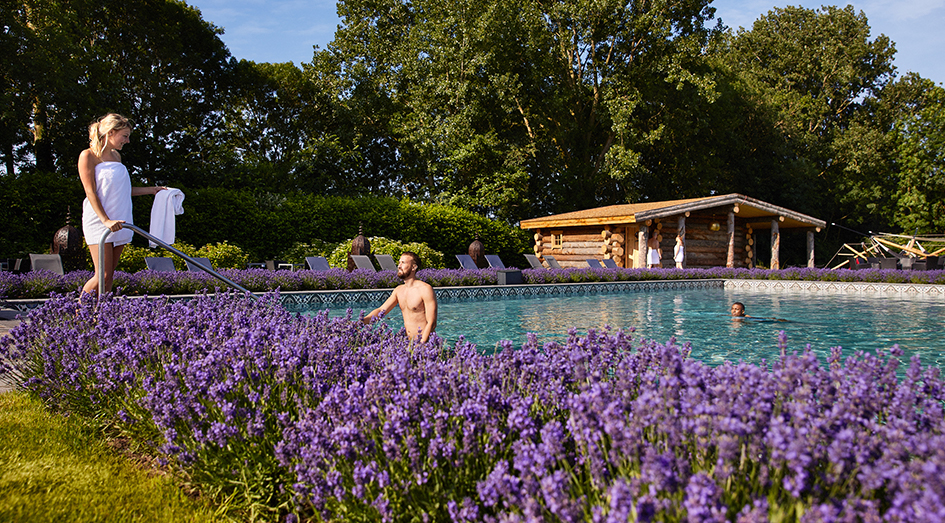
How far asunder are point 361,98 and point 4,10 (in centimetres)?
1392

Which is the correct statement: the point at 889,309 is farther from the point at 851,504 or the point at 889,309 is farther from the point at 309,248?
the point at 309,248

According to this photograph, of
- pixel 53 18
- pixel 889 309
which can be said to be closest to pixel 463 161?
pixel 53 18

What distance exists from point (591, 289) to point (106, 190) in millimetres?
12893

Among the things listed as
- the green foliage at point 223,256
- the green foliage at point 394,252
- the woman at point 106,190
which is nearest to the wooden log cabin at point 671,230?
the green foliage at point 394,252

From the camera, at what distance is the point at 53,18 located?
19062mm

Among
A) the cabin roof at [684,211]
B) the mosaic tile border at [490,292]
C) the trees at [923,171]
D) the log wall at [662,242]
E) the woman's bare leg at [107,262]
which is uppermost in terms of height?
the trees at [923,171]

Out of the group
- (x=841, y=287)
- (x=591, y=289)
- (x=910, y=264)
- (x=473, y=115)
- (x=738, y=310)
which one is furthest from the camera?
(x=473, y=115)

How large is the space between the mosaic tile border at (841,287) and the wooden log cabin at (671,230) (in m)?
3.94

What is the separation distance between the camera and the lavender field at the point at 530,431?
161cm

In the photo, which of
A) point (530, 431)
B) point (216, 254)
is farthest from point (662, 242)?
point (530, 431)

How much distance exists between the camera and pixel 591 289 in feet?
53.0

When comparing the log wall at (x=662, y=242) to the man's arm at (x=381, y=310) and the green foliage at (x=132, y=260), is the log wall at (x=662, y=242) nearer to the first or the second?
the green foliage at (x=132, y=260)

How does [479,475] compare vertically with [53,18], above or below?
below

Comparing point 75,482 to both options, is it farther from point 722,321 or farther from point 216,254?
point 216,254
